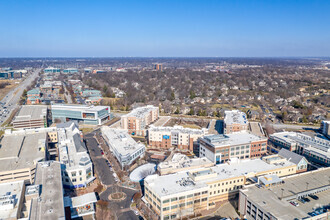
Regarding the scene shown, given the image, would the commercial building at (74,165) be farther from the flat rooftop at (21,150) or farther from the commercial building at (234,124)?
the commercial building at (234,124)

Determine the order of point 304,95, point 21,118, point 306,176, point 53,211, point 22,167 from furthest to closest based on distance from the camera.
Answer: point 304,95 → point 21,118 → point 22,167 → point 306,176 → point 53,211

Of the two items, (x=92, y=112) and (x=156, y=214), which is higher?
(x=92, y=112)

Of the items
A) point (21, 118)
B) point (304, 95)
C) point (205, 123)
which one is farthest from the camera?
point (304, 95)

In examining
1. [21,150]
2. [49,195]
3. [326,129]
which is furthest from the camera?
[326,129]

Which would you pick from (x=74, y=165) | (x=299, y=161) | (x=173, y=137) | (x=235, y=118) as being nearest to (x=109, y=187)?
(x=74, y=165)

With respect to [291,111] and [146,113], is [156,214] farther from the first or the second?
[291,111]

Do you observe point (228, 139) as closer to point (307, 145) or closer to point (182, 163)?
point (182, 163)

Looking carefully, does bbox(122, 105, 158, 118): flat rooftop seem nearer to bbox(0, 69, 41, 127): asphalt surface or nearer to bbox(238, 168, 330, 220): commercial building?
bbox(238, 168, 330, 220): commercial building

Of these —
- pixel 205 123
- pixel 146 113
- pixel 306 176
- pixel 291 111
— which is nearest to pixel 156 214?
pixel 306 176
